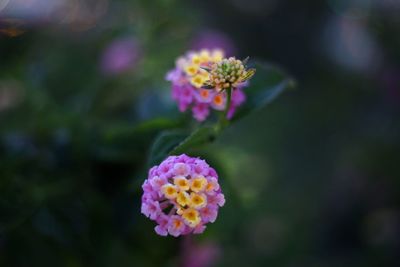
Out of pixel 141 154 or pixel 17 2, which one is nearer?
pixel 141 154

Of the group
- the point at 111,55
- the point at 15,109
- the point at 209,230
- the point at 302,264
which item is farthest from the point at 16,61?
the point at 302,264

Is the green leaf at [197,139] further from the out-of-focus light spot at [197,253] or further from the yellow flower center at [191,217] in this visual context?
the out-of-focus light spot at [197,253]

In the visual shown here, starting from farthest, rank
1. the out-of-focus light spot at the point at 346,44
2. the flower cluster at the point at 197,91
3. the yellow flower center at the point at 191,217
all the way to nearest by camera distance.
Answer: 1. the out-of-focus light spot at the point at 346,44
2. the flower cluster at the point at 197,91
3. the yellow flower center at the point at 191,217

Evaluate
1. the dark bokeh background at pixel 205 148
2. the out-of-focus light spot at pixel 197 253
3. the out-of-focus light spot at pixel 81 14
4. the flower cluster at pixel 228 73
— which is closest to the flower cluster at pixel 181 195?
the flower cluster at pixel 228 73

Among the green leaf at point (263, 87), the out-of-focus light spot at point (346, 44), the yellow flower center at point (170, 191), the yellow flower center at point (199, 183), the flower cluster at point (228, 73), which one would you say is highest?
the flower cluster at point (228, 73)

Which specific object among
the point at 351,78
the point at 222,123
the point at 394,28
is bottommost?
the point at 351,78

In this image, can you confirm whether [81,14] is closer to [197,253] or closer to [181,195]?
[197,253]

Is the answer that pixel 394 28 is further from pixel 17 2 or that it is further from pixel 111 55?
pixel 17 2

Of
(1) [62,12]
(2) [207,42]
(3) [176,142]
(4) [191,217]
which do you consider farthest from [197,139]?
(2) [207,42]
